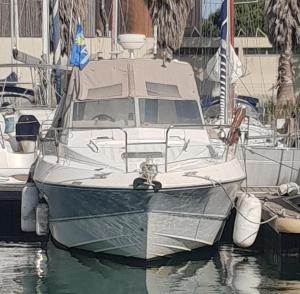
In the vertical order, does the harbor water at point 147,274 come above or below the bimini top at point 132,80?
below

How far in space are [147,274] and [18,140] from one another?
19.7 ft

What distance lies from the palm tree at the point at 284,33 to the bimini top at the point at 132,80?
1543 cm

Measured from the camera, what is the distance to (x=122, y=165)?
12.4 m

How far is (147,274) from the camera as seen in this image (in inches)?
484

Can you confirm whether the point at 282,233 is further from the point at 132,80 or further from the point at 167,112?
the point at 132,80

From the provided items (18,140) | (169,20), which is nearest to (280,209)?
(18,140)

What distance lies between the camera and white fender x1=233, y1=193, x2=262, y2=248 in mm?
12953

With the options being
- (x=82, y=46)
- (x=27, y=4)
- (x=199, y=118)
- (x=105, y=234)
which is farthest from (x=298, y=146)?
(x=27, y=4)

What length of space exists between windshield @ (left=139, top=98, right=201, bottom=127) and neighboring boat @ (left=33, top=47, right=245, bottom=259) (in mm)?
16

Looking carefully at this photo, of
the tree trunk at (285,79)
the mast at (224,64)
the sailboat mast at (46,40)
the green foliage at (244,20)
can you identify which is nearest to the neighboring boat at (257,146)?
the mast at (224,64)

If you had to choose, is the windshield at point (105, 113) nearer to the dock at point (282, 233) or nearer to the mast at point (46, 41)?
the dock at point (282, 233)

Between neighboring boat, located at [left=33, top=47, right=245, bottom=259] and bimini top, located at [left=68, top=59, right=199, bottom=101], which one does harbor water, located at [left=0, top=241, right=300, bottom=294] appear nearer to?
neighboring boat, located at [left=33, top=47, right=245, bottom=259]

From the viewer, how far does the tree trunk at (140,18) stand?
27125 mm

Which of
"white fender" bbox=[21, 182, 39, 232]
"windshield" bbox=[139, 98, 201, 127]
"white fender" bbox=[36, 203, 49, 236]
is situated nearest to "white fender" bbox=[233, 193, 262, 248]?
"windshield" bbox=[139, 98, 201, 127]
